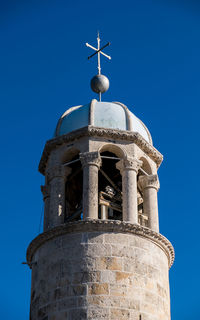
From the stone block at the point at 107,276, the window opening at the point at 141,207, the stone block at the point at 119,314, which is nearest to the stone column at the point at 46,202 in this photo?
the window opening at the point at 141,207

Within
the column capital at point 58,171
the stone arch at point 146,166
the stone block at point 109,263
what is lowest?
the stone block at point 109,263

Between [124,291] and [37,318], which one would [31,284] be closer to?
[37,318]

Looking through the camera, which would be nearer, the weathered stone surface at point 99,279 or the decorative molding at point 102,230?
the weathered stone surface at point 99,279

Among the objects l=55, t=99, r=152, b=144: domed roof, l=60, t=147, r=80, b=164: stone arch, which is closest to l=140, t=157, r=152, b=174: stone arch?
l=55, t=99, r=152, b=144: domed roof

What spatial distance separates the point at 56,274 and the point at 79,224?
67.5 inches

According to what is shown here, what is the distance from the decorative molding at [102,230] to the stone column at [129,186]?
483 millimetres

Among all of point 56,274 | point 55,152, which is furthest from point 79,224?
point 55,152

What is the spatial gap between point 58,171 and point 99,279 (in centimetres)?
478

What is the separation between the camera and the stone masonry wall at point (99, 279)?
23078 millimetres

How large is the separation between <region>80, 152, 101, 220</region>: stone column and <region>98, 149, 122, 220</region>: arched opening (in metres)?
0.52

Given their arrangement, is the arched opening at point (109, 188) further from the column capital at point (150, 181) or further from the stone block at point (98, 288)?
the stone block at point (98, 288)

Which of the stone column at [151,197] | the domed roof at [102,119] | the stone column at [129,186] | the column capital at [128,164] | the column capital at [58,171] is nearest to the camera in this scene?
the stone column at [129,186]

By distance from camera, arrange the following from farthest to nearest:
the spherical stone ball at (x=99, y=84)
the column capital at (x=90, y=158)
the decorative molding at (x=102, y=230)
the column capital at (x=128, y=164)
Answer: the spherical stone ball at (x=99, y=84), the column capital at (x=128, y=164), the column capital at (x=90, y=158), the decorative molding at (x=102, y=230)

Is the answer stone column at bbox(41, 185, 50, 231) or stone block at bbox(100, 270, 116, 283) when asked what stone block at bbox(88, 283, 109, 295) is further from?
stone column at bbox(41, 185, 50, 231)
